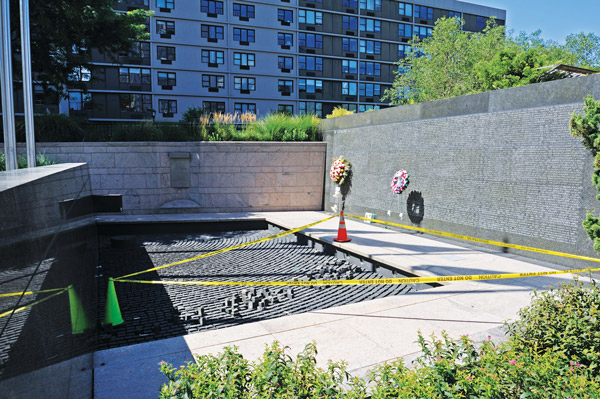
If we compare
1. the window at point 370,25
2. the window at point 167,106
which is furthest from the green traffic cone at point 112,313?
the window at point 370,25

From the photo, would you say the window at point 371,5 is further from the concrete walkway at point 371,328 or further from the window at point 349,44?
the concrete walkway at point 371,328

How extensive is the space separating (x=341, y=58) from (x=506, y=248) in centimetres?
5213

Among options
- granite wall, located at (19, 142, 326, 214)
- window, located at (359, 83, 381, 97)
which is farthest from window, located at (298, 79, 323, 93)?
granite wall, located at (19, 142, 326, 214)

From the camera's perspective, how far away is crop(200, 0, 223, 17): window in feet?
159

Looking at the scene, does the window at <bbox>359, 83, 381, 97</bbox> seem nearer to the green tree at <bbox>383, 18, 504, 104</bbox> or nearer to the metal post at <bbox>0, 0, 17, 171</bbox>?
Answer: the green tree at <bbox>383, 18, 504, 104</bbox>

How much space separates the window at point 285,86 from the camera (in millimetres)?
52625

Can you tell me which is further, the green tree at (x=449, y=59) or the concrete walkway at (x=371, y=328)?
the green tree at (x=449, y=59)

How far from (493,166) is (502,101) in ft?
4.78

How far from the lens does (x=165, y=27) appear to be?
47156 millimetres

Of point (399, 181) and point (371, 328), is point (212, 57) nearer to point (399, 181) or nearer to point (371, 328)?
point (399, 181)

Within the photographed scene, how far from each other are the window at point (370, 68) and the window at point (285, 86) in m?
11.6

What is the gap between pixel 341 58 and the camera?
188 feet

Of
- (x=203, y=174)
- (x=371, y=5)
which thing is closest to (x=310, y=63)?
(x=371, y=5)

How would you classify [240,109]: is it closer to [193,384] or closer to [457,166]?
[457,166]
